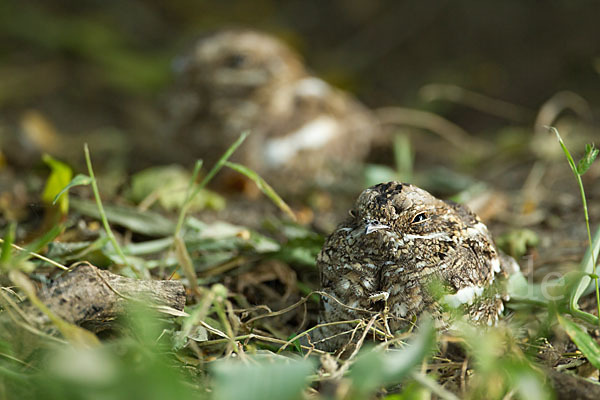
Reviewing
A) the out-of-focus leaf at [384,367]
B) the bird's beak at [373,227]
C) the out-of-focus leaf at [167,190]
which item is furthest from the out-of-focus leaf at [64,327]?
the out-of-focus leaf at [167,190]

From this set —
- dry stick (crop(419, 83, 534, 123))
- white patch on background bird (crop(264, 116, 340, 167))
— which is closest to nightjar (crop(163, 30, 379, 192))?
white patch on background bird (crop(264, 116, 340, 167))

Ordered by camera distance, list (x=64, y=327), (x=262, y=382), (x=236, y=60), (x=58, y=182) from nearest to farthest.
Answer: (x=262, y=382) < (x=64, y=327) < (x=58, y=182) < (x=236, y=60)

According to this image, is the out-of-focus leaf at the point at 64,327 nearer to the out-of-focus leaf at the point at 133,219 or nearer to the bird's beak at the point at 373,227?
the bird's beak at the point at 373,227

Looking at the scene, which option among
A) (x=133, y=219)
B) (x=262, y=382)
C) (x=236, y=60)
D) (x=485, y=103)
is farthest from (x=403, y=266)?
(x=485, y=103)

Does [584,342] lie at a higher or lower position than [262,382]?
lower

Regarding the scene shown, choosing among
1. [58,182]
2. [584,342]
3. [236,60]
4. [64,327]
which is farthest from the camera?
[236,60]

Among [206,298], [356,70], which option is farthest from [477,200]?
[356,70]

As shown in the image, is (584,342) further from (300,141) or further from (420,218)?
(300,141)
